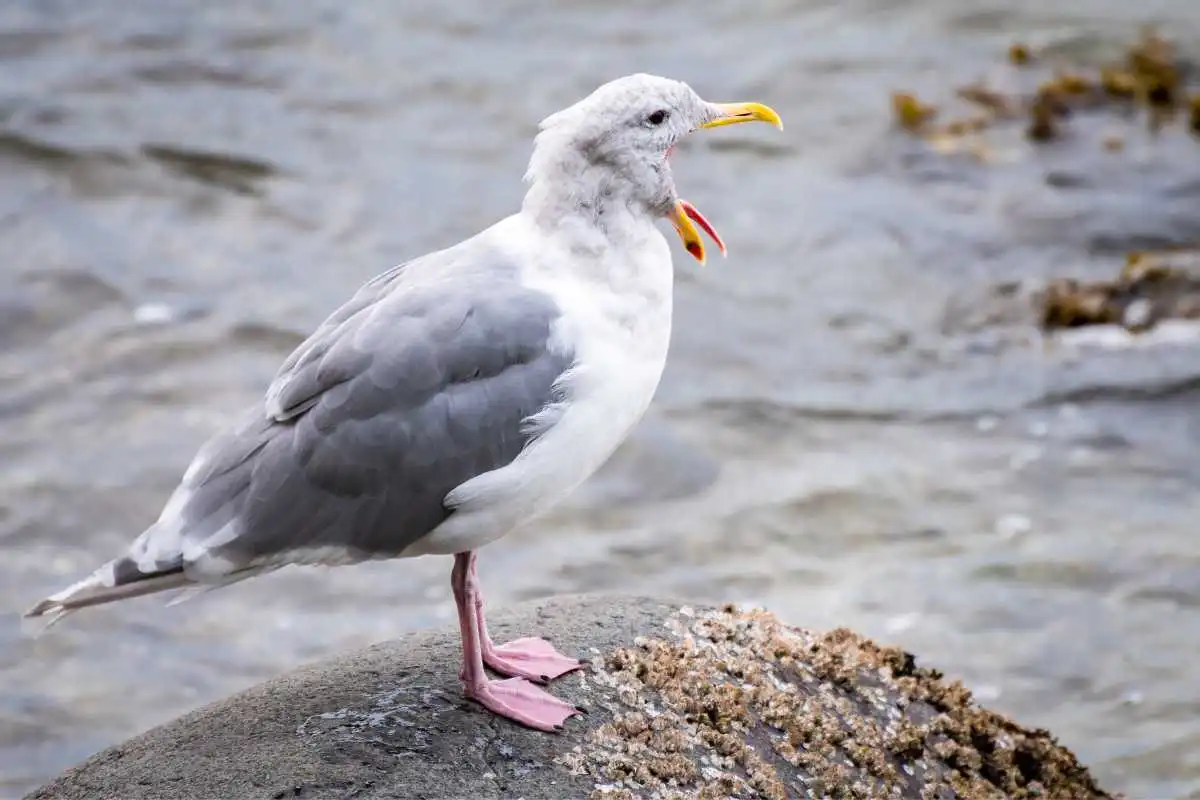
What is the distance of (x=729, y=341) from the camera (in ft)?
33.8

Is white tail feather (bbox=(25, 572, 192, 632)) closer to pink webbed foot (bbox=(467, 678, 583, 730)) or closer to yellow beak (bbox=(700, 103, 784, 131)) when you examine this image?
pink webbed foot (bbox=(467, 678, 583, 730))

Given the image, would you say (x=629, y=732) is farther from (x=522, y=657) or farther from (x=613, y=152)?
(x=613, y=152)

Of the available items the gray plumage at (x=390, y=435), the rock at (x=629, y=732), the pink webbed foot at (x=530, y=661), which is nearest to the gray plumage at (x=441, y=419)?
the gray plumage at (x=390, y=435)

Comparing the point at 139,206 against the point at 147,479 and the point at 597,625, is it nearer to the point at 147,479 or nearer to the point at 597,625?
the point at 147,479

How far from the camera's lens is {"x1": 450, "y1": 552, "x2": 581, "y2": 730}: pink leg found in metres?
4.54

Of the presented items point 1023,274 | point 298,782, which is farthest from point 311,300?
point 298,782

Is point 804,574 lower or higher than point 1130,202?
lower

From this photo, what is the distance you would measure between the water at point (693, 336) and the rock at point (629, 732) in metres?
2.34

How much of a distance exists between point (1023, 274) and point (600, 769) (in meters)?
7.23

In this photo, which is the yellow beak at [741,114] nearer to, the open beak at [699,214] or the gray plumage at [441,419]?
the open beak at [699,214]

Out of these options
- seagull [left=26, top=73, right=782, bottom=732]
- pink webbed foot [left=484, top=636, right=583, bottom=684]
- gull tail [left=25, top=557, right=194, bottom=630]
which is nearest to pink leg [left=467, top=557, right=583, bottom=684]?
pink webbed foot [left=484, top=636, right=583, bottom=684]

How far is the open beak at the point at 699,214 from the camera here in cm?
480

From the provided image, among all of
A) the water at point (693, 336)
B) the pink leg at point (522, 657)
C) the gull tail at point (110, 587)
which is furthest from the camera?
the water at point (693, 336)

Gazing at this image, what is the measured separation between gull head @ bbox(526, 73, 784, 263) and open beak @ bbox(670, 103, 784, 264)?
7 centimetres
